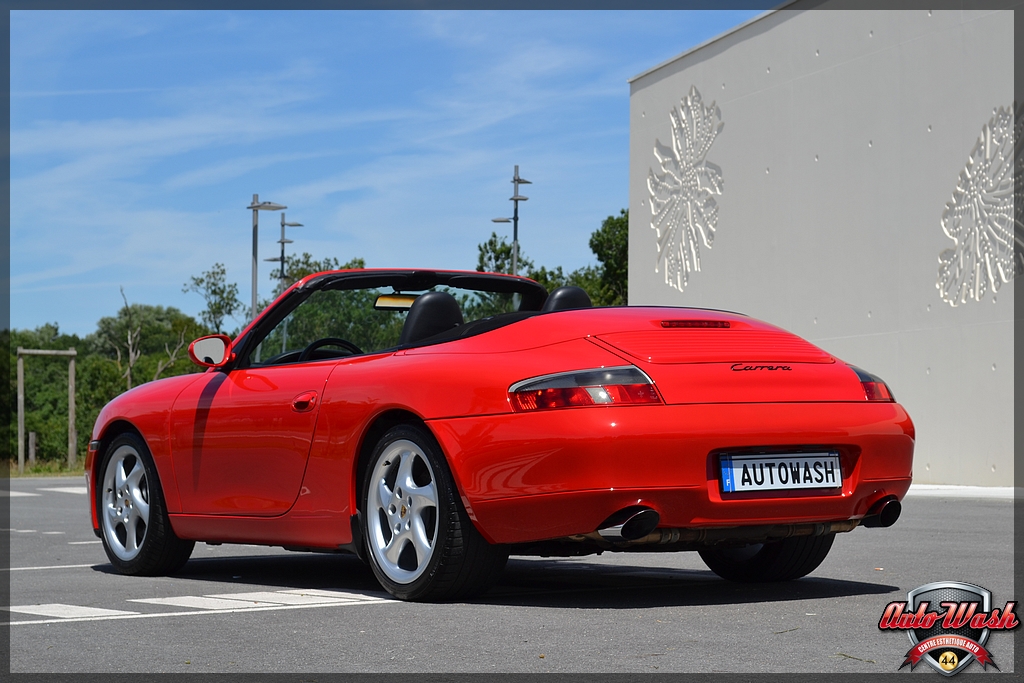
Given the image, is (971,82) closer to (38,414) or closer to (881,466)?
(881,466)

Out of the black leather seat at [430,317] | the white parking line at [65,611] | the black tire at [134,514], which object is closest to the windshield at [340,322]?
the black leather seat at [430,317]

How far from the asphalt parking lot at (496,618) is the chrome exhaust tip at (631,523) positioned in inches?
11.9

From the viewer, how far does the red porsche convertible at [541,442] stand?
5.18 meters

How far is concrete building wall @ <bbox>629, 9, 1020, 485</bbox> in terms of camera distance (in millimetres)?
22141

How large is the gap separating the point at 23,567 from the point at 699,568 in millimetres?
3768

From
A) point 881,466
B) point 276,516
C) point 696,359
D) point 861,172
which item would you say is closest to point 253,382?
point 276,516

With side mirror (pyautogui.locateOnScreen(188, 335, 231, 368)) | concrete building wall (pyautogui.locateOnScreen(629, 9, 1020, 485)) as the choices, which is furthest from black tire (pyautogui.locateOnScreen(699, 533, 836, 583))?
concrete building wall (pyautogui.locateOnScreen(629, 9, 1020, 485))

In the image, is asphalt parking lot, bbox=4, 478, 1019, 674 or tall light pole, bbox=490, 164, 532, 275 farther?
tall light pole, bbox=490, 164, 532, 275

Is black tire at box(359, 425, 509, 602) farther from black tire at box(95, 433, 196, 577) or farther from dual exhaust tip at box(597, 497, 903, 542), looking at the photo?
black tire at box(95, 433, 196, 577)

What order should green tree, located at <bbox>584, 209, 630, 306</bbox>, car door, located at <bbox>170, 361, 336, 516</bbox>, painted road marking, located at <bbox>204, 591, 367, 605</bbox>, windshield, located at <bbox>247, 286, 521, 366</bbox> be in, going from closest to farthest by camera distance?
1. painted road marking, located at <bbox>204, 591, 367, 605</bbox>
2. car door, located at <bbox>170, 361, 336, 516</bbox>
3. windshield, located at <bbox>247, 286, 521, 366</bbox>
4. green tree, located at <bbox>584, 209, 630, 306</bbox>

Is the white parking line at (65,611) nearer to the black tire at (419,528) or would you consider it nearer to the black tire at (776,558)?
the black tire at (419,528)

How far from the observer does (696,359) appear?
546cm

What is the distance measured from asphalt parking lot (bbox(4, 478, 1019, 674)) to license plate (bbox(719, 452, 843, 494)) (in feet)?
1.53

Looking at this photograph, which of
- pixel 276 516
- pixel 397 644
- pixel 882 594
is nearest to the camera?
pixel 397 644
